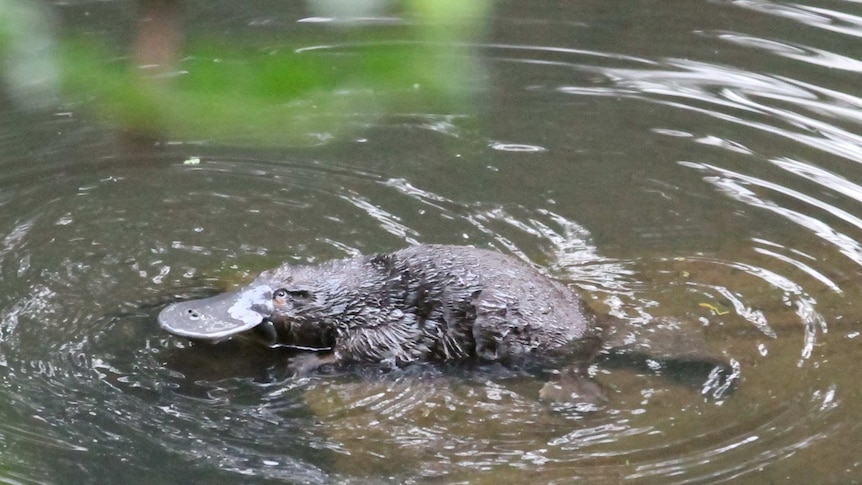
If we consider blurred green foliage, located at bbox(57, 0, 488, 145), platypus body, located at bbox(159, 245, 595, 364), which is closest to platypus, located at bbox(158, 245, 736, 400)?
platypus body, located at bbox(159, 245, 595, 364)

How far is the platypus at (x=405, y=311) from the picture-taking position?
4.43 metres

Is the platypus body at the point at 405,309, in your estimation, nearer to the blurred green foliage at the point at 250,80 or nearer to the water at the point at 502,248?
the water at the point at 502,248

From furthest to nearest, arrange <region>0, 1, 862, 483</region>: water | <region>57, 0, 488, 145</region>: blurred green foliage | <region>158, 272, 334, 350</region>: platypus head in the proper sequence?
<region>158, 272, 334, 350</region>: platypus head, <region>0, 1, 862, 483</region>: water, <region>57, 0, 488, 145</region>: blurred green foliage

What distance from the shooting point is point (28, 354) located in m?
4.52

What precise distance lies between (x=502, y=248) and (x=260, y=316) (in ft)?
4.67

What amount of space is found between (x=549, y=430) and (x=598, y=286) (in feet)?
3.80

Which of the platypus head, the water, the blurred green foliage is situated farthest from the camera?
the platypus head

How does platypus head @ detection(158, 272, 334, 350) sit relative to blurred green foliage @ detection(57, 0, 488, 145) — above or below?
below

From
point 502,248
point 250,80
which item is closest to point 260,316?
point 502,248

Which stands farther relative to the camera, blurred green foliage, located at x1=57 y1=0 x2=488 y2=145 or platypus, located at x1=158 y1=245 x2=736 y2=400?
platypus, located at x1=158 y1=245 x2=736 y2=400

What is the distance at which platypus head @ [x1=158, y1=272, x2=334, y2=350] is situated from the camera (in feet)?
14.4

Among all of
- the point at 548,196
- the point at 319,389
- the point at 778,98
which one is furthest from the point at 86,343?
the point at 778,98

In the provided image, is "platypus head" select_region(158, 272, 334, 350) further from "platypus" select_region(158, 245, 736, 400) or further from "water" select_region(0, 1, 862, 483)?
"water" select_region(0, 1, 862, 483)

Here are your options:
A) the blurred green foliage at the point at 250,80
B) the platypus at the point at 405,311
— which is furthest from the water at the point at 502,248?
the blurred green foliage at the point at 250,80
